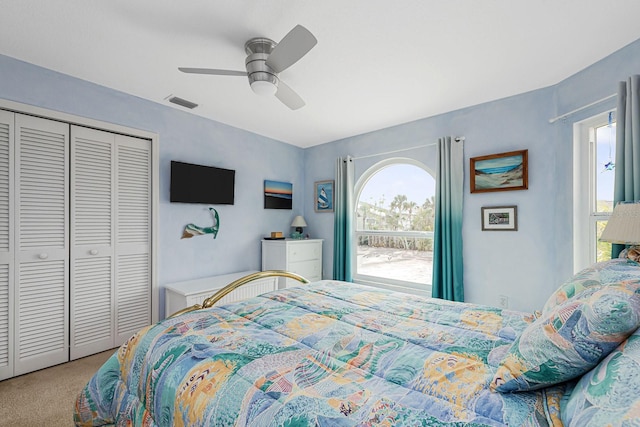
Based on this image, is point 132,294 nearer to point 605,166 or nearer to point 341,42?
point 341,42

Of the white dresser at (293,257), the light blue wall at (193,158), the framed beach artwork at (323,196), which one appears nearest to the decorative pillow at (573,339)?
the white dresser at (293,257)

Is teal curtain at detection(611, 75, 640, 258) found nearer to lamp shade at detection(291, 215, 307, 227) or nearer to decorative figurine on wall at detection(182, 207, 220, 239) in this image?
lamp shade at detection(291, 215, 307, 227)

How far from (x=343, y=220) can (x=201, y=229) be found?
189 centimetres

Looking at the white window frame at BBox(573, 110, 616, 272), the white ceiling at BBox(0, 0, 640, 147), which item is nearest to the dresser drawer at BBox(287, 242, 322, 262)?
the white ceiling at BBox(0, 0, 640, 147)

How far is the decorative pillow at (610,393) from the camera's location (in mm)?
636

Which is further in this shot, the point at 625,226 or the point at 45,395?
the point at 45,395

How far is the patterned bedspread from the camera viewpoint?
0.90m

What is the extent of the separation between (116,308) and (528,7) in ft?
13.2

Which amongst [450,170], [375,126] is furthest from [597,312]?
[375,126]

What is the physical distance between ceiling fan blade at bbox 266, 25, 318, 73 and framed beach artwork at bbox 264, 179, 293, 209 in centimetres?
248

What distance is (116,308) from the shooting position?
2.95 metres

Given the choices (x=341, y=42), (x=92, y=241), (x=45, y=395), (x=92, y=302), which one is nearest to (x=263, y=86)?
(x=341, y=42)

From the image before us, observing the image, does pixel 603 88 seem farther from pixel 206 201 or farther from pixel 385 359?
pixel 206 201

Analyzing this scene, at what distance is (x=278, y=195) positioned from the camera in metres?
4.51
